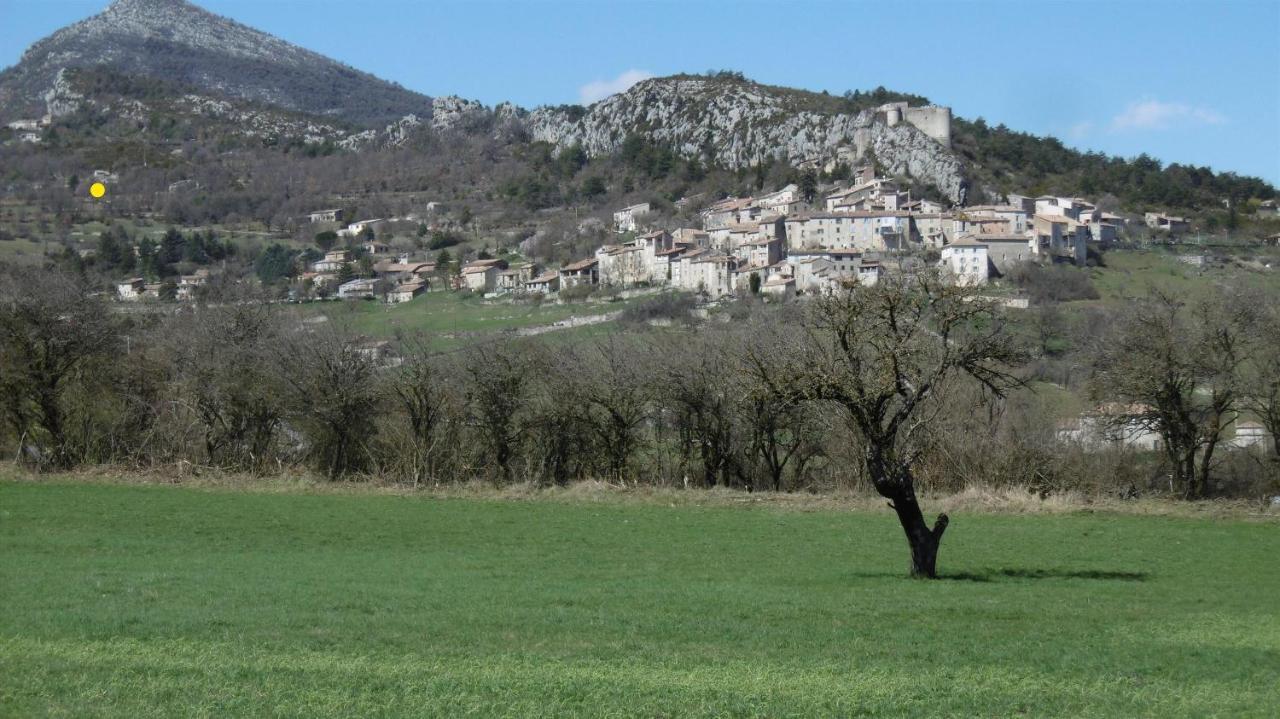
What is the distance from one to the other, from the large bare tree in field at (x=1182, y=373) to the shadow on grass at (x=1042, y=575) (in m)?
15.4

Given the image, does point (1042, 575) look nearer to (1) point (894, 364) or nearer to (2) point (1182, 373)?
(1) point (894, 364)

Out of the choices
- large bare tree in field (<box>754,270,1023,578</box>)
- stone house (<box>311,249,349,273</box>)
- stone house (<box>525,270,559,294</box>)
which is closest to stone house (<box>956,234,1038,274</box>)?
stone house (<box>525,270,559,294</box>)

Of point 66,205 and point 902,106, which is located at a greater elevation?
point 902,106

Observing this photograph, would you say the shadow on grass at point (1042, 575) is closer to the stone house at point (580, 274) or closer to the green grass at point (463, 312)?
the green grass at point (463, 312)

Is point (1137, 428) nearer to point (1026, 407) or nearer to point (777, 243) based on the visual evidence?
point (1026, 407)

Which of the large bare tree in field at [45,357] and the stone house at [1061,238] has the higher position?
the stone house at [1061,238]

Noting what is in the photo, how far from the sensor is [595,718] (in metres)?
8.00

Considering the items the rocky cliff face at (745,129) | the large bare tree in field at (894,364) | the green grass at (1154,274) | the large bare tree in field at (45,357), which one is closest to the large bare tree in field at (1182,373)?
the large bare tree in field at (894,364)

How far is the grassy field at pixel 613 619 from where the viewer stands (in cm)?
858

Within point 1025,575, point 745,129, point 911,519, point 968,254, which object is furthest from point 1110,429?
point 745,129

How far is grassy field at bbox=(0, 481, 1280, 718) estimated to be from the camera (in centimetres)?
858

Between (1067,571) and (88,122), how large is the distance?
196m

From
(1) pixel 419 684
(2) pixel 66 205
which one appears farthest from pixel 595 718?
(2) pixel 66 205

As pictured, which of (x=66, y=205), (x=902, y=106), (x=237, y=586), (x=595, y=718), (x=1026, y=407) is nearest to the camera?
(x=595, y=718)
